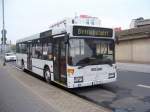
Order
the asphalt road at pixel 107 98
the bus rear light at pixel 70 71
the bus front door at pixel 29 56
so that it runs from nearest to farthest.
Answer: the asphalt road at pixel 107 98 → the bus rear light at pixel 70 71 → the bus front door at pixel 29 56

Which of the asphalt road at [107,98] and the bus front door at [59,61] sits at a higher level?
the bus front door at [59,61]

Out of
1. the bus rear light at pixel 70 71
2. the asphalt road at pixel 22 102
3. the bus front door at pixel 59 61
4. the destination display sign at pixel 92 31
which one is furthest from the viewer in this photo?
the bus front door at pixel 59 61

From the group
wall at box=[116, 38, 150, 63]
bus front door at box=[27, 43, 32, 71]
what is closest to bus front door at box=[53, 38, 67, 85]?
bus front door at box=[27, 43, 32, 71]

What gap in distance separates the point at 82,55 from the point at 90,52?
16.1 inches

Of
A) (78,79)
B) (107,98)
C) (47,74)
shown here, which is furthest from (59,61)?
(107,98)

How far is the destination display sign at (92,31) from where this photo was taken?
10467 millimetres

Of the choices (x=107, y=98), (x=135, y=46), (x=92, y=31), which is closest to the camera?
(x=107, y=98)

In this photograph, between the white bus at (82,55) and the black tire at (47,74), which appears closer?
the white bus at (82,55)

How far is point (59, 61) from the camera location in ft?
Result: 37.4

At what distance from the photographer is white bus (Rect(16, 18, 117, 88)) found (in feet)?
34.0

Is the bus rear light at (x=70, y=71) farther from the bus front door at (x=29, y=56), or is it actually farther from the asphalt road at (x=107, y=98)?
the bus front door at (x=29, y=56)

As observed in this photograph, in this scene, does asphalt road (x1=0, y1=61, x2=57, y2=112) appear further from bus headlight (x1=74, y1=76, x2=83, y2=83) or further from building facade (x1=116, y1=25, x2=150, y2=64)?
building facade (x1=116, y1=25, x2=150, y2=64)

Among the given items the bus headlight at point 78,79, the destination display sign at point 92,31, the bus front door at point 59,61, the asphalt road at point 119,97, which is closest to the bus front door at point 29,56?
the bus front door at point 59,61

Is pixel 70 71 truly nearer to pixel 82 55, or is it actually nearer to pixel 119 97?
pixel 82 55
